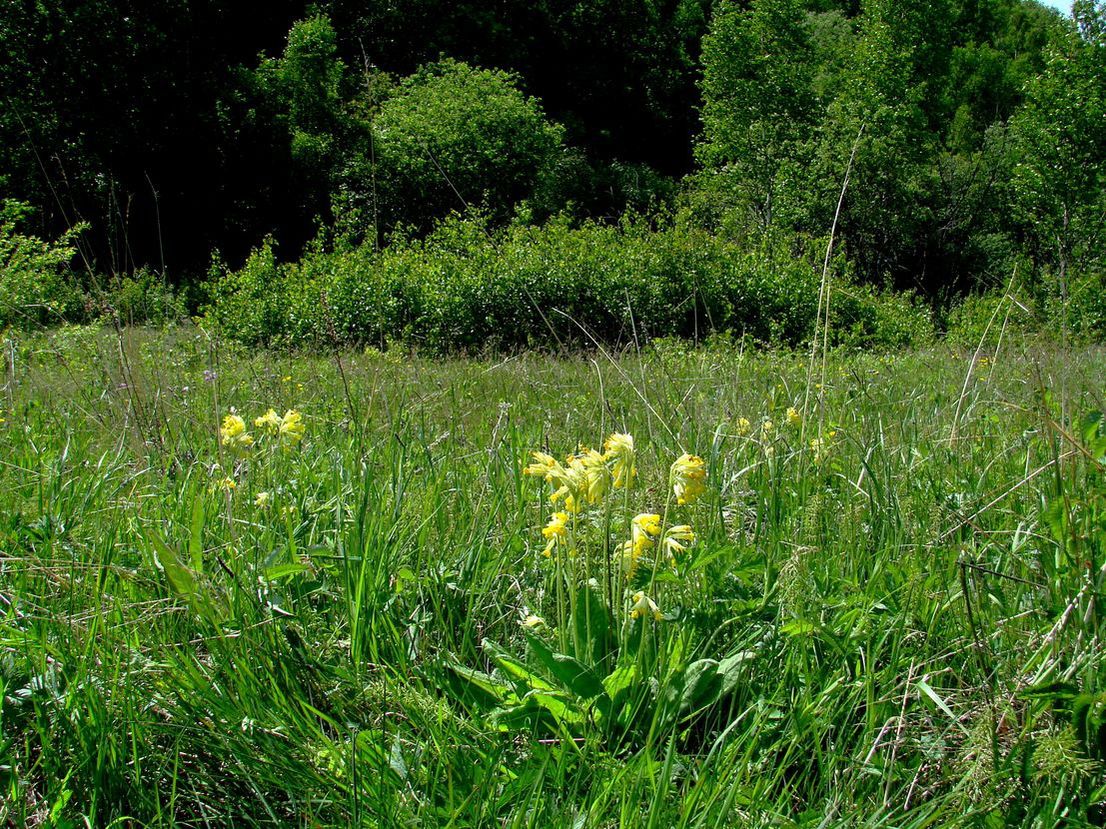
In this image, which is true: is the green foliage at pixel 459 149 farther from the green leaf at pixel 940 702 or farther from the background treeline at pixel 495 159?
the green leaf at pixel 940 702

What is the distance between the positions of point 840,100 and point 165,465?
71.4 feet

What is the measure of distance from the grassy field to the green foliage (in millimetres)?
16537

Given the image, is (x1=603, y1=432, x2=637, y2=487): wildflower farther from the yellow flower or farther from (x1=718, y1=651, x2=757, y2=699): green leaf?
(x1=718, y1=651, x2=757, y2=699): green leaf

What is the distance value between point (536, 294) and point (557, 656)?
847 cm

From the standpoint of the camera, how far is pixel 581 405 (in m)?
3.25

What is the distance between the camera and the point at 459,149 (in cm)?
1877

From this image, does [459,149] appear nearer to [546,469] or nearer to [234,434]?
[234,434]

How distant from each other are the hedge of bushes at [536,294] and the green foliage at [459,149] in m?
7.41

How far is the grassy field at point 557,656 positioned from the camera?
95cm

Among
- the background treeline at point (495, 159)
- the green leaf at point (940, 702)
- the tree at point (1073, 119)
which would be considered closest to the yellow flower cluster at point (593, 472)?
the green leaf at point (940, 702)

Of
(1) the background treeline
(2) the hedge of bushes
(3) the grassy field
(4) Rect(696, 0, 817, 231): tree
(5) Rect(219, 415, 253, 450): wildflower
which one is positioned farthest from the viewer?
(4) Rect(696, 0, 817, 231): tree

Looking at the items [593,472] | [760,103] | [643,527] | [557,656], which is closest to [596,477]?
[593,472]

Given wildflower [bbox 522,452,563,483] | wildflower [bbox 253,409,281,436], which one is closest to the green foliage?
wildflower [bbox 253,409,281,436]

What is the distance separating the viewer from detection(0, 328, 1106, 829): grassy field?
0.95m
